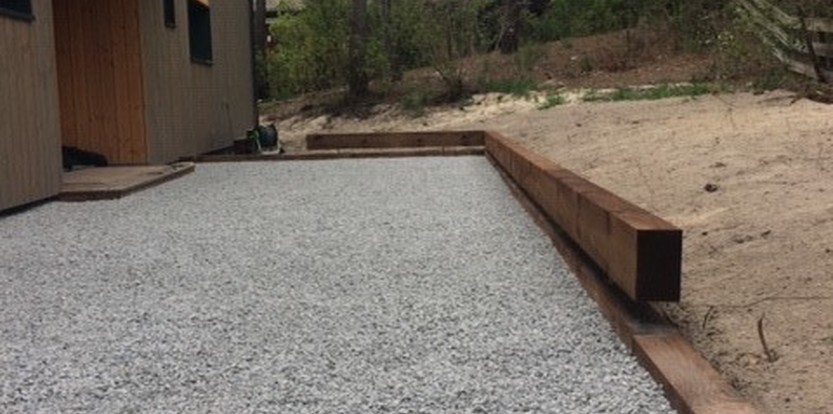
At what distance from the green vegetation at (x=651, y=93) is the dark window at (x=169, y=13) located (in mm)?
5485

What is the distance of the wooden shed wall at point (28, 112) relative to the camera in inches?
220

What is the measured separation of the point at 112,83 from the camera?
8.58 m

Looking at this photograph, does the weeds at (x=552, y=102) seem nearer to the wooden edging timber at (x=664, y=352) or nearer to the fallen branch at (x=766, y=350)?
the wooden edging timber at (x=664, y=352)

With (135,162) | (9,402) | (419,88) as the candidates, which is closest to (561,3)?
(419,88)

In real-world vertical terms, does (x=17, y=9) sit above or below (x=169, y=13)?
below

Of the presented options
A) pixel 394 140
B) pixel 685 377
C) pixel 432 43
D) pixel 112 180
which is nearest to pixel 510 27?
pixel 432 43

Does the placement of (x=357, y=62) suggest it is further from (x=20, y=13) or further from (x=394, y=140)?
(x=20, y=13)

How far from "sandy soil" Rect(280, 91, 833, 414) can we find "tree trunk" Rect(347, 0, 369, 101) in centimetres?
706

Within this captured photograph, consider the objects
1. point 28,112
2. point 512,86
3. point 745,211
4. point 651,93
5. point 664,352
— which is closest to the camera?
point 664,352

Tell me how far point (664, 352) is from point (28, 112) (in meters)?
4.91

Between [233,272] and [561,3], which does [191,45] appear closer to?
[233,272]

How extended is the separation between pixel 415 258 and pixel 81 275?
142 centimetres

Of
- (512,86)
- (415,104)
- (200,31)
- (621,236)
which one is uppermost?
(200,31)

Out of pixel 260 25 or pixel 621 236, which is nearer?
pixel 621 236
